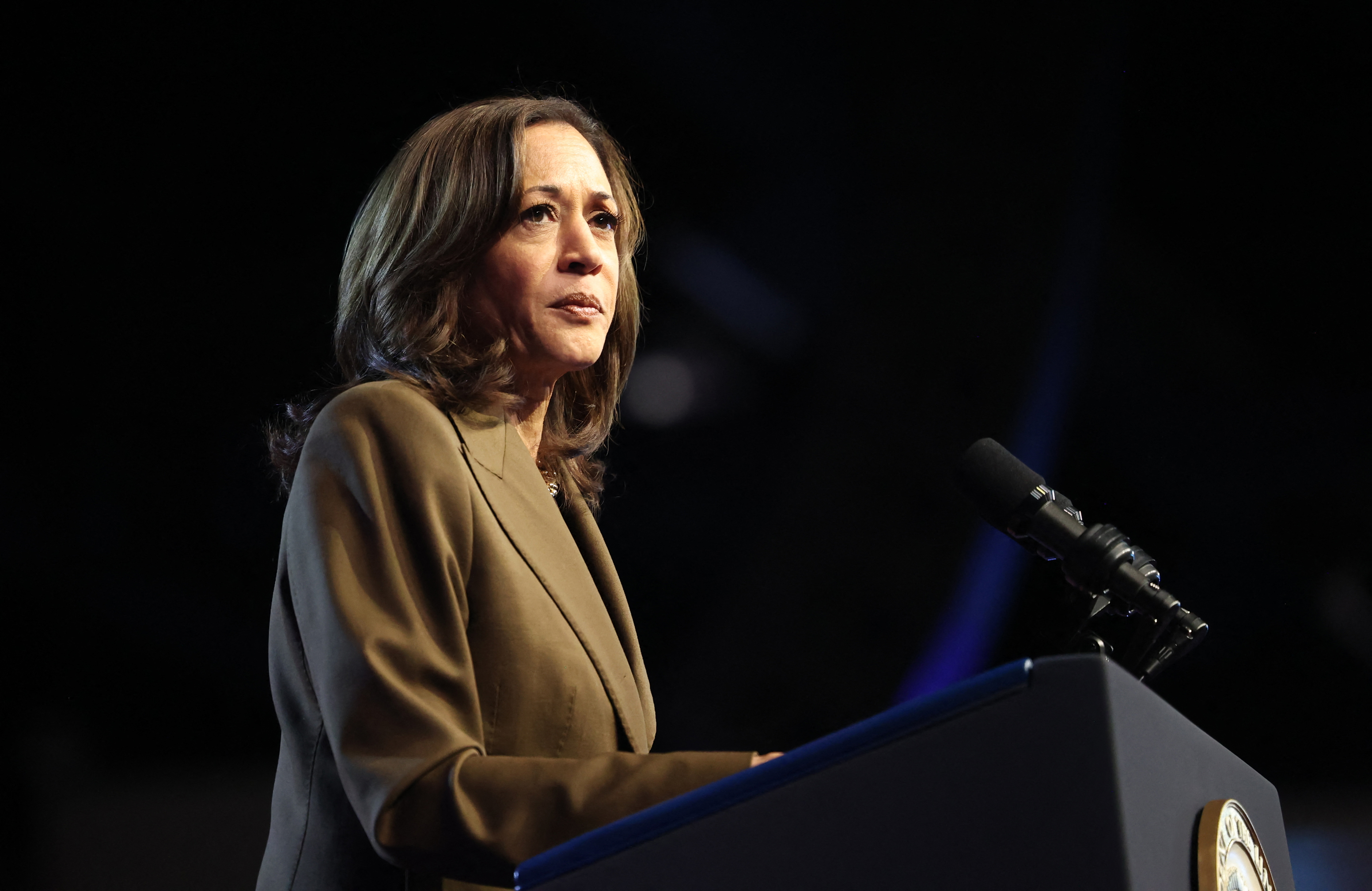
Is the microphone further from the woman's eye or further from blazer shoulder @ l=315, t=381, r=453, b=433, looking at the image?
Answer: the woman's eye

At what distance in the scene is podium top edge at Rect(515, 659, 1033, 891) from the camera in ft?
2.18

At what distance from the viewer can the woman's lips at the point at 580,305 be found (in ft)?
4.99

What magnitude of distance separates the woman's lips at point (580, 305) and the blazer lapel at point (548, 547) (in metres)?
0.19

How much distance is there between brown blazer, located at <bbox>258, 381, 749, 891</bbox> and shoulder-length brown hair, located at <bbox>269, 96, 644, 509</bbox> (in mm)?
124

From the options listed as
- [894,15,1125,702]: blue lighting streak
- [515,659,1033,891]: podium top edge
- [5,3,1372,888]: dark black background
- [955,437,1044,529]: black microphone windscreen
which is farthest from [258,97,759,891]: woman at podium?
[894,15,1125,702]: blue lighting streak

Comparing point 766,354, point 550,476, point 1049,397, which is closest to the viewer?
point 550,476

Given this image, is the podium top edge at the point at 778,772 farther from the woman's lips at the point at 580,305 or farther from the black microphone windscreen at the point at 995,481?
the woman's lips at the point at 580,305

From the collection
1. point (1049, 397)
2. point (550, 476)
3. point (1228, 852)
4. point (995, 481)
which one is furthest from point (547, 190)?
point (1049, 397)

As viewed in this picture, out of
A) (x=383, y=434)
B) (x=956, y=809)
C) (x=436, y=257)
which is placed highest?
(x=436, y=257)

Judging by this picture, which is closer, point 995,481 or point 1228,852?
point 1228,852

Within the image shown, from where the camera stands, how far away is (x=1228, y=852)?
0.79m

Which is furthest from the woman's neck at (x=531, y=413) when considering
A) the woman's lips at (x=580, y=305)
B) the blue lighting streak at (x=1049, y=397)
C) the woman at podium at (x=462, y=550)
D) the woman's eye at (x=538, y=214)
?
the blue lighting streak at (x=1049, y=397)

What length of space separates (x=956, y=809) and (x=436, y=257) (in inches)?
42.5

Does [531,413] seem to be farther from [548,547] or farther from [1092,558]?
[1092,558]
